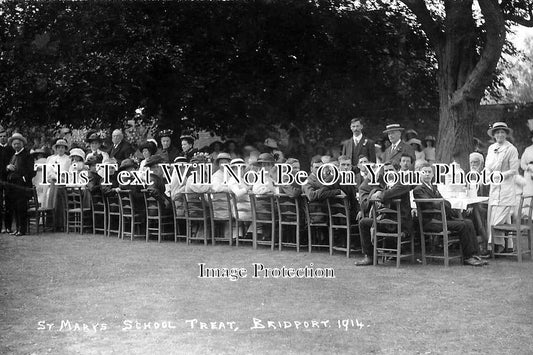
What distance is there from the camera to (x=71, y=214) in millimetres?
9648

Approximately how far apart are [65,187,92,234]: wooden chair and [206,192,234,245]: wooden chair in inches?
78.7

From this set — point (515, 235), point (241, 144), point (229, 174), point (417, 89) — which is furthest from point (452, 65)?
point (241, 144)

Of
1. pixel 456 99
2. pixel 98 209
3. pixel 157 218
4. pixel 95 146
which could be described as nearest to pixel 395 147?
pixel 456 99

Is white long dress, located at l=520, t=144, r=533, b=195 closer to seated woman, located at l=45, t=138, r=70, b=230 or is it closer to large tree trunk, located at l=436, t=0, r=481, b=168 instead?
large tree trunk, located at l=436, t=0, r=481, b=168

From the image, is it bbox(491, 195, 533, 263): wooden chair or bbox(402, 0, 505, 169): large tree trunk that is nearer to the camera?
bbox(491, 195, 533, 263): wooden chair

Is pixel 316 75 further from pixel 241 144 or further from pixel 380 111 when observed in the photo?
pixel 241 144

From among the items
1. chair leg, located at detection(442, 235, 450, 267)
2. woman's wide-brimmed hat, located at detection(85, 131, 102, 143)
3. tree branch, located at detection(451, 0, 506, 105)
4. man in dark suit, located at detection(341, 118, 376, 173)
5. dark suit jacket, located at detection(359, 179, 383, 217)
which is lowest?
chair leg, located at detection(442, 235, 450, 267)

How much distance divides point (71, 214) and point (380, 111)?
507 centimetres

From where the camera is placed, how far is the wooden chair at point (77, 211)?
9328 mm

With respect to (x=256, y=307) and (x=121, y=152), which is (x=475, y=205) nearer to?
(x=256, y=307)

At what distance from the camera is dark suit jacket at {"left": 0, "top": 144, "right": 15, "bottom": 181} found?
30.8 ft

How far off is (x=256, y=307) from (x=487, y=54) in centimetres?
484

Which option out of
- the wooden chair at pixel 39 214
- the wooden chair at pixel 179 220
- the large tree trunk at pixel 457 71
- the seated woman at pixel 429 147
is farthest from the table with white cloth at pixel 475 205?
the wooden chair at pixel 39 214

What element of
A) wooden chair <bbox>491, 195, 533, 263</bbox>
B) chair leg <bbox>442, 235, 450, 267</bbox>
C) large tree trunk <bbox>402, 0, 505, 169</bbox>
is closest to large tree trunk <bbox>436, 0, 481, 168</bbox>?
large tree trunk <bbox>402, 0, 505, 169</bbox>
